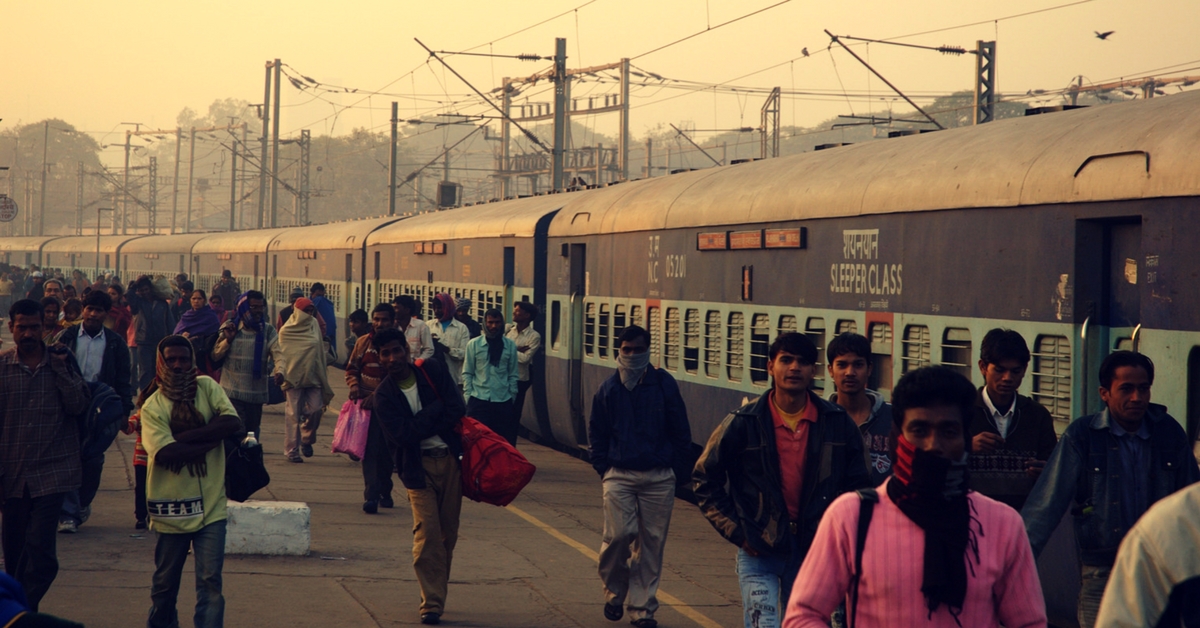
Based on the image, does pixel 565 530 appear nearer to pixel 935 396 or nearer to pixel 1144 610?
pixel 935 396

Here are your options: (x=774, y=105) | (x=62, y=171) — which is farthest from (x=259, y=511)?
(x=62, y=171)

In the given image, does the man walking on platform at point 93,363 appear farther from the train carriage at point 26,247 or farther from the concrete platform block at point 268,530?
the train carriage at point 26,247

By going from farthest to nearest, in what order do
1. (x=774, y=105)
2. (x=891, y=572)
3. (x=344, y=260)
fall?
(x=774, y=105)
(x=344, y=260)
(x=891, y=572)

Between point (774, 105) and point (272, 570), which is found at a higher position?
point (774, 105)

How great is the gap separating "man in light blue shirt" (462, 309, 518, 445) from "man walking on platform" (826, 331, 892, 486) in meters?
7.84

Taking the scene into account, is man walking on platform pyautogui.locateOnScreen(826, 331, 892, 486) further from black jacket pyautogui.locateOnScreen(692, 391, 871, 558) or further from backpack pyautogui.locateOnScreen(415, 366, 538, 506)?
backpack pyautogui.locateOnScreen(415, 366, 538, 506)

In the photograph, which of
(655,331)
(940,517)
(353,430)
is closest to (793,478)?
(940,517)

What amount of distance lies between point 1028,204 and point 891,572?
4.86 m

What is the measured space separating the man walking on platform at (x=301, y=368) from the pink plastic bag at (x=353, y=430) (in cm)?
223

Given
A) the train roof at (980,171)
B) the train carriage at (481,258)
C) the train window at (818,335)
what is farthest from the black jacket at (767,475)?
the train carriage at (481,258)

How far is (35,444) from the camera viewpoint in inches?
284

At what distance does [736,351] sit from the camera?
12.0 m

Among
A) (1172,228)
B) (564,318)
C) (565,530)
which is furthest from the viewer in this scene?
(564,318)

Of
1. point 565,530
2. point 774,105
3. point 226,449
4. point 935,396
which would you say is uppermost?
point 774,105
